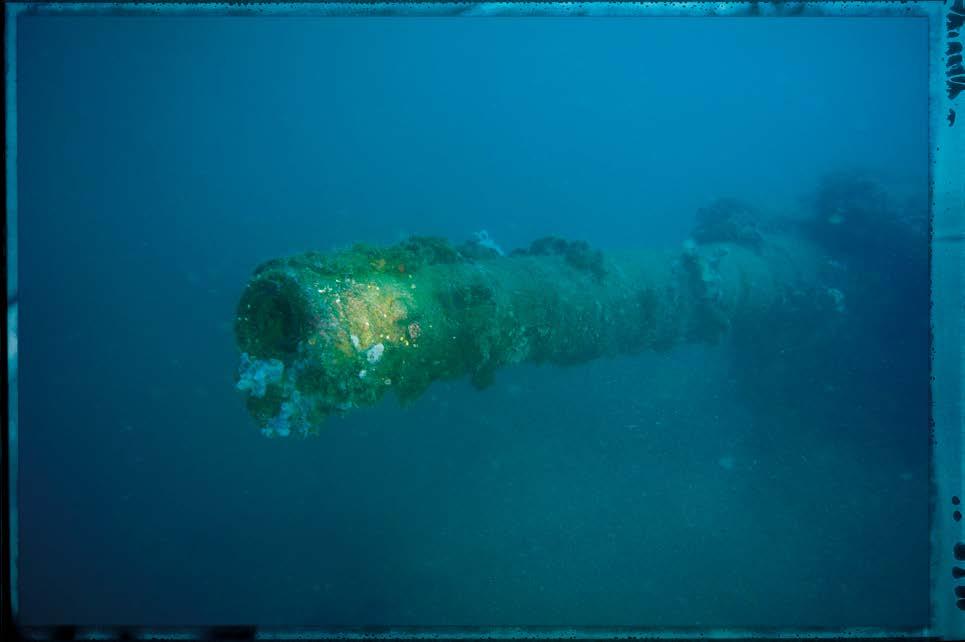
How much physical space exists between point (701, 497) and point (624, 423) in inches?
74.8

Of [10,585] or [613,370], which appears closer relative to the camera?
[10,585]

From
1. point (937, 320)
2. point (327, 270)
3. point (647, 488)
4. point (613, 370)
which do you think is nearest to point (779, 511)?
point (647, 488)

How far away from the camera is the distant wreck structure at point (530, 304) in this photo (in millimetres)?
2660

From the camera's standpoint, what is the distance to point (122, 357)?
1321cm

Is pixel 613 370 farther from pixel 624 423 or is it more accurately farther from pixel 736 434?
pixel 736 434

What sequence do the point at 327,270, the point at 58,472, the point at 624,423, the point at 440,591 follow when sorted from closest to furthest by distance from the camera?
1. the point at 327,270
2. the point at 440,591
3. the point at 624,423
4. the point at 58,472

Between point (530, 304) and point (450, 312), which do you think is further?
point (530, 304)

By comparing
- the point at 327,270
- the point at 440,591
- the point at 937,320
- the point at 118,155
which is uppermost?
the point at 118,155

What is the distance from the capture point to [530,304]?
4.56 m

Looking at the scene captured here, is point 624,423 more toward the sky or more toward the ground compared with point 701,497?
more toward the sky

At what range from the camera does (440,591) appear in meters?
9.79

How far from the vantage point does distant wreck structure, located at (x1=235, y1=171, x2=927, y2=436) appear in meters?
2.66

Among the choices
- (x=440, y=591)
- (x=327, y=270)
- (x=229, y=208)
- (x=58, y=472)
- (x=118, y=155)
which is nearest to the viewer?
(x=327, y=270)

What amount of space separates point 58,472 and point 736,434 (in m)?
14.6
